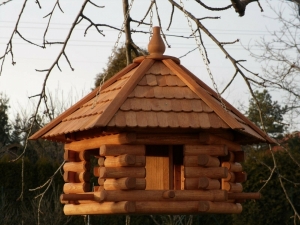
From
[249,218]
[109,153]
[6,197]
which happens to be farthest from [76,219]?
[109,153]

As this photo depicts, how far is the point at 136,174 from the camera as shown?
364 cm

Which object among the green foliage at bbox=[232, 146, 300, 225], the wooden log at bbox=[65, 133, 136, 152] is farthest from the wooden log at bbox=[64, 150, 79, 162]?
the green foliage at bbox=[232, 146, 300, 225]

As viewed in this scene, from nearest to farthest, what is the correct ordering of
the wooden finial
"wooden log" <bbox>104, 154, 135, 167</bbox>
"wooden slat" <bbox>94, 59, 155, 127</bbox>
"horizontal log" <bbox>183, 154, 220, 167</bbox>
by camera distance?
"wooden slat" <bbox>94, 59, 155, 127</bbox> < "wooden log" <bbox>104, 154, 135, 167</bbox> < "horizontal log" <bbox>183, 154, 220, 167</bbox> < the wooden finial

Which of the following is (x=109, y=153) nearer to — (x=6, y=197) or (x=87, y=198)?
(x=87, y=198)

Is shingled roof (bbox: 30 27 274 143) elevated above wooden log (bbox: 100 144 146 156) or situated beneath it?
elevated above

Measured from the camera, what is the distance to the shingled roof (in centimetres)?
356

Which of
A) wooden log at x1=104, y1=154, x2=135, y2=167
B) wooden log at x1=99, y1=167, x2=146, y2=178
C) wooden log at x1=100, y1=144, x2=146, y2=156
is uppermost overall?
wooden log at x1=100, y1=144, x2=146, y2=156

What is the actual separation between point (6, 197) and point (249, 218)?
4.56 meters

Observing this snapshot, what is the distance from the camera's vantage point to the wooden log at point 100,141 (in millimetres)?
3625

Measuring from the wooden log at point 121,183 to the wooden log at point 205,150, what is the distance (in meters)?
0.37

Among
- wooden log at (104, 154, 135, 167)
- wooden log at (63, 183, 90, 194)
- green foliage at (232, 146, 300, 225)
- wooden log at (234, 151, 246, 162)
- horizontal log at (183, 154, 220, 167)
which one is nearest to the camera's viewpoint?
wooden log at (104, 154, 135, 167)

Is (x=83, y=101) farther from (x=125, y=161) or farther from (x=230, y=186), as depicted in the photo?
(x=230, y=186)

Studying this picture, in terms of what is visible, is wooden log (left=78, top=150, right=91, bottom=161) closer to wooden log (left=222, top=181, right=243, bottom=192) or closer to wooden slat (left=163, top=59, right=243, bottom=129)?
wooden slat (left=163, top=59, right=243, bottom=129)

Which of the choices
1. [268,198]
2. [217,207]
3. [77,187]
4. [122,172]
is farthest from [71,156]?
[268,198]
